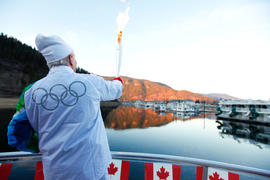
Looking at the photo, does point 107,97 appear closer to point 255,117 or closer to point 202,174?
point 202,174

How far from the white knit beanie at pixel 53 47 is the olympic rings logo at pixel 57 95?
0.29m

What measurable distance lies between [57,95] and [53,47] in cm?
43

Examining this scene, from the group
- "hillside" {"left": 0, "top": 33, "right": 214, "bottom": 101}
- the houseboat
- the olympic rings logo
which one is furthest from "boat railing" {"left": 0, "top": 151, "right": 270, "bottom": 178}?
"hillside" {"left": 0, "top": 33, "right": 214, "bottom": 101}

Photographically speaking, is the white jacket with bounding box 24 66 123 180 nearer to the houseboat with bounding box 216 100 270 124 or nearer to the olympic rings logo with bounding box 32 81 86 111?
the olympic rings logo with bounding box 32 81 86 111

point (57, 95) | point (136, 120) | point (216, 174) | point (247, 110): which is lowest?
point (136, 120)

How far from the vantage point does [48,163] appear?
1163 mm

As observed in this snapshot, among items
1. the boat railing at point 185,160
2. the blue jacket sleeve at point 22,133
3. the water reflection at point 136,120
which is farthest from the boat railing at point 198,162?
the water reflection at point 136,120

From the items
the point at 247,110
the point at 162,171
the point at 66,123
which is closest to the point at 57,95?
the point at 66,123

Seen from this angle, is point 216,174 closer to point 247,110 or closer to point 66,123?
point 66,123

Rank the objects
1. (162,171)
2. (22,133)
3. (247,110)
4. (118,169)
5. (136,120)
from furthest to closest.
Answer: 1. (136,120)
2. (247,110)
3. (118,169)
4. (162,171)
5. (22,133)

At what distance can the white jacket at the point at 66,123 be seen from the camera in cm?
112

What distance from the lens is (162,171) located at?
2152 millimetres

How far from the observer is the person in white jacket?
1124 millimetres

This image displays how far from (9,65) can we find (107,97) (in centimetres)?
7490
